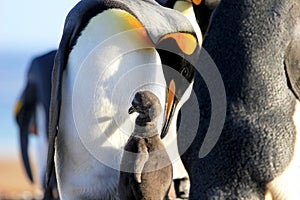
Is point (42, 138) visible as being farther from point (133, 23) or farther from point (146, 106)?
point (146, 106)

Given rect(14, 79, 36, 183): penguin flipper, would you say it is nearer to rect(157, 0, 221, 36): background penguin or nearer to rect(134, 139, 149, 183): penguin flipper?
rect(157, 0, 221, 36): background penguin

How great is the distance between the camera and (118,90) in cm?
388

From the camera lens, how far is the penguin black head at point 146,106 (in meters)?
3.68

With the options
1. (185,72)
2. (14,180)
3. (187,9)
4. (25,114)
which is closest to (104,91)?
(185,72)

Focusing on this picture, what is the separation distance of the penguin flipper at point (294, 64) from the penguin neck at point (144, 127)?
2.56ft

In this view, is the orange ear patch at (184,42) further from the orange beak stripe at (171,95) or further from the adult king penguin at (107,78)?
the orange beak stripe at (171,95)

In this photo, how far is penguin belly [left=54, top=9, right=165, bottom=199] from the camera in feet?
12.7

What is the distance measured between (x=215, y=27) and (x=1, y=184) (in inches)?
471

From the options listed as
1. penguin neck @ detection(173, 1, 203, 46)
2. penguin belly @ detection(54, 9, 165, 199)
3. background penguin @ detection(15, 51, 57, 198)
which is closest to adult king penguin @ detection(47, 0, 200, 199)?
penguin belly @ detection(54, 9, 165, 199)

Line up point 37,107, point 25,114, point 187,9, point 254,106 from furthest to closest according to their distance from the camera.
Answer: point 25,114, point 37,107, point 187,9, point 254,106

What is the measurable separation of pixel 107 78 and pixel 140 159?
385 mm

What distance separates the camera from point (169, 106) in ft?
12.7

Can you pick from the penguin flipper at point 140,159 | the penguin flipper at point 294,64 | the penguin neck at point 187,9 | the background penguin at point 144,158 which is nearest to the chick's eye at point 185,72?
the background penguin at point 144,158

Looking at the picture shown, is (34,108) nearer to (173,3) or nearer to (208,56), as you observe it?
(173,3)
